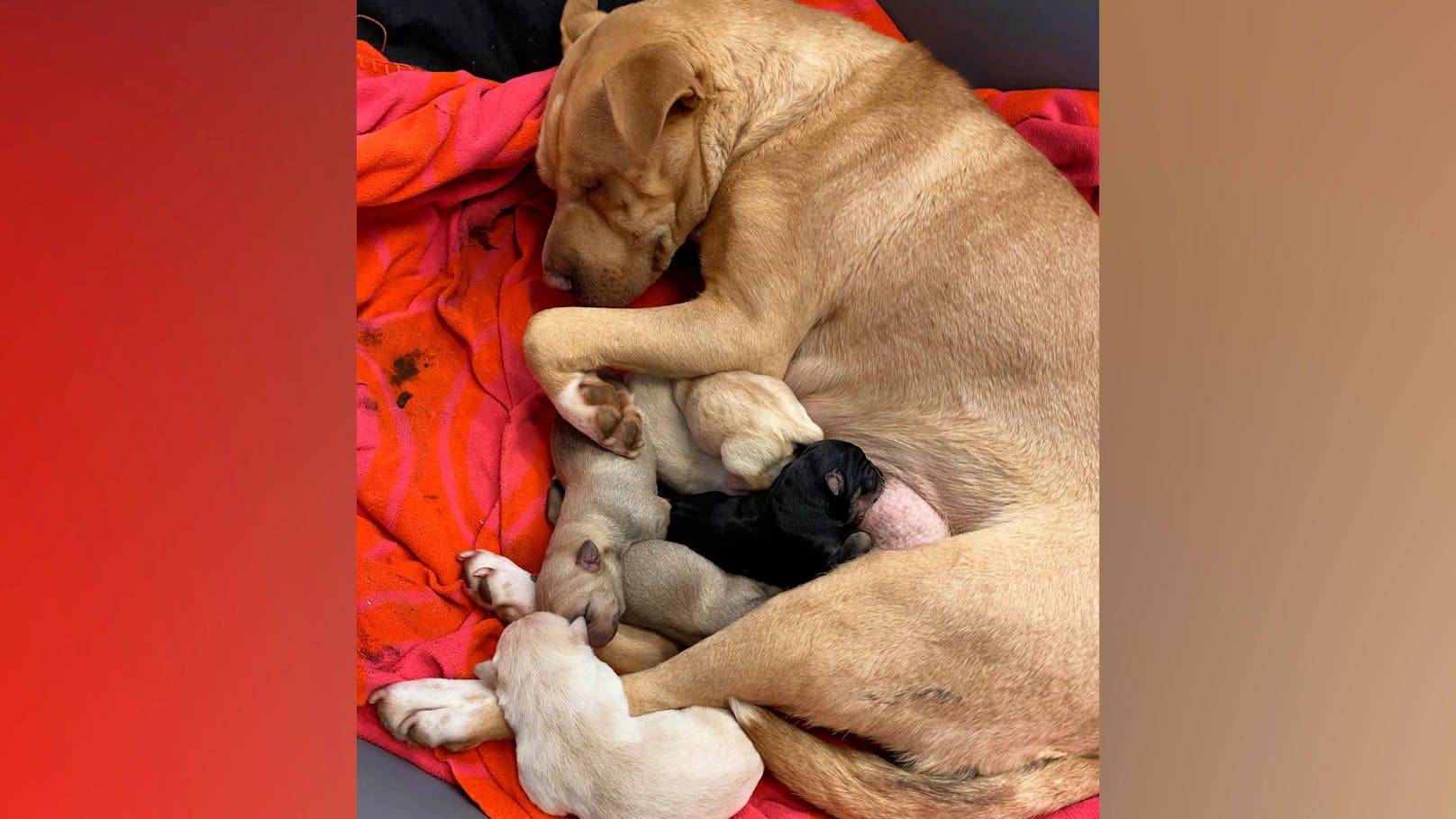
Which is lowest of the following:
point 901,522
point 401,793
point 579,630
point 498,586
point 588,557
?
point 401,793

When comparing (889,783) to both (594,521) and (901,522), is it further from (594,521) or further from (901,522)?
(594,521)

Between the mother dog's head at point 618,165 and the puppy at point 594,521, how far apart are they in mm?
348

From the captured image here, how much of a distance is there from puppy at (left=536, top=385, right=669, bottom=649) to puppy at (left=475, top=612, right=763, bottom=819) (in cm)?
10

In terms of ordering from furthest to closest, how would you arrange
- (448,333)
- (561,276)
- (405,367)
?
1. (448,333)
2. (405,367)
3. (561,276)

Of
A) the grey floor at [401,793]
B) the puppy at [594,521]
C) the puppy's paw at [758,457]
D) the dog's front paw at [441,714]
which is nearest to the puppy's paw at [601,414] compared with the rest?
the puppy at [594,521]

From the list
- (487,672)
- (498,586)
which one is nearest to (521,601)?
(498,586)

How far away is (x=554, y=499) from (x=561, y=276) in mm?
657

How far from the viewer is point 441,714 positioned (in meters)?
2.63

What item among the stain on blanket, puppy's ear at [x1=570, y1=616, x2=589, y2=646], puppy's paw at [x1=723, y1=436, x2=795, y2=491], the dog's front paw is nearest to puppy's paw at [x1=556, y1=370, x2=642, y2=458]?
puppy's paw at [x1=723, y1=436, x2=795, y2=491]

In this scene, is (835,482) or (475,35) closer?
(835,482)

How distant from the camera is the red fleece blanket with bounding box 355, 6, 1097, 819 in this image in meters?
3.01

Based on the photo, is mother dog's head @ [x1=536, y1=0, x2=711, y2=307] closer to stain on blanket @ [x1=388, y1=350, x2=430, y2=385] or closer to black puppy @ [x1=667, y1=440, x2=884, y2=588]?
stain on blanket @ [x1=388, y1=350, x2=430, y2=385]

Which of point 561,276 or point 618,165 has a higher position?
point 618,165
